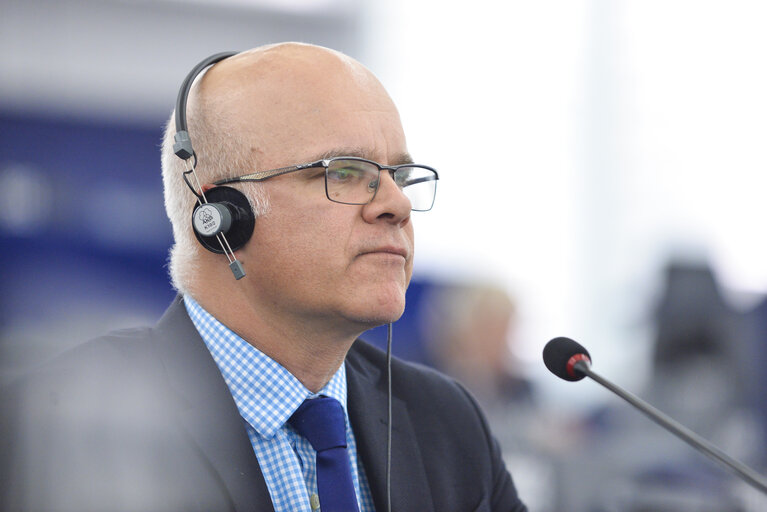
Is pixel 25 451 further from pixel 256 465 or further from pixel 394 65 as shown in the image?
pixel 394 65

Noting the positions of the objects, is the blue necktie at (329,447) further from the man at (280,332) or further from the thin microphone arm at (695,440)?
the thin microphone arm at (695,440)

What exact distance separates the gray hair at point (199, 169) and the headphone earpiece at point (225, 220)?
23mm

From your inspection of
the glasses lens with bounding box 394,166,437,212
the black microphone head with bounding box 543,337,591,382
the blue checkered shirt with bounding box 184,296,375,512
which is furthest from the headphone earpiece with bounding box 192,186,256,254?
the black microphone head with bounding box 543,337,591,382

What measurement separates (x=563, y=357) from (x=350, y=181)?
42 cm

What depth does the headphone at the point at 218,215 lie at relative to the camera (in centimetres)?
134

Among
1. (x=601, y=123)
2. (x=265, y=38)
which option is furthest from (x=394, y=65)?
(x=601, y=123)

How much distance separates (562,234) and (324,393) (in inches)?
186

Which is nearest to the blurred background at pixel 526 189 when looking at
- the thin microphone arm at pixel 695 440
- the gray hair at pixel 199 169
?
the gray hair at pixel 199 169

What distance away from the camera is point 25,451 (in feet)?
3.67

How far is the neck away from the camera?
1.39 meters

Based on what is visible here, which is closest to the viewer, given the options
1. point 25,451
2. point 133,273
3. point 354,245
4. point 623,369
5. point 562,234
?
point 25,451

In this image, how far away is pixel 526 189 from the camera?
569 cm

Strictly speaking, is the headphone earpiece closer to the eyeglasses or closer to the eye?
the eyeglasses

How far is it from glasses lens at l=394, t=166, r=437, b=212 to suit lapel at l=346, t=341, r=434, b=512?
31cm
